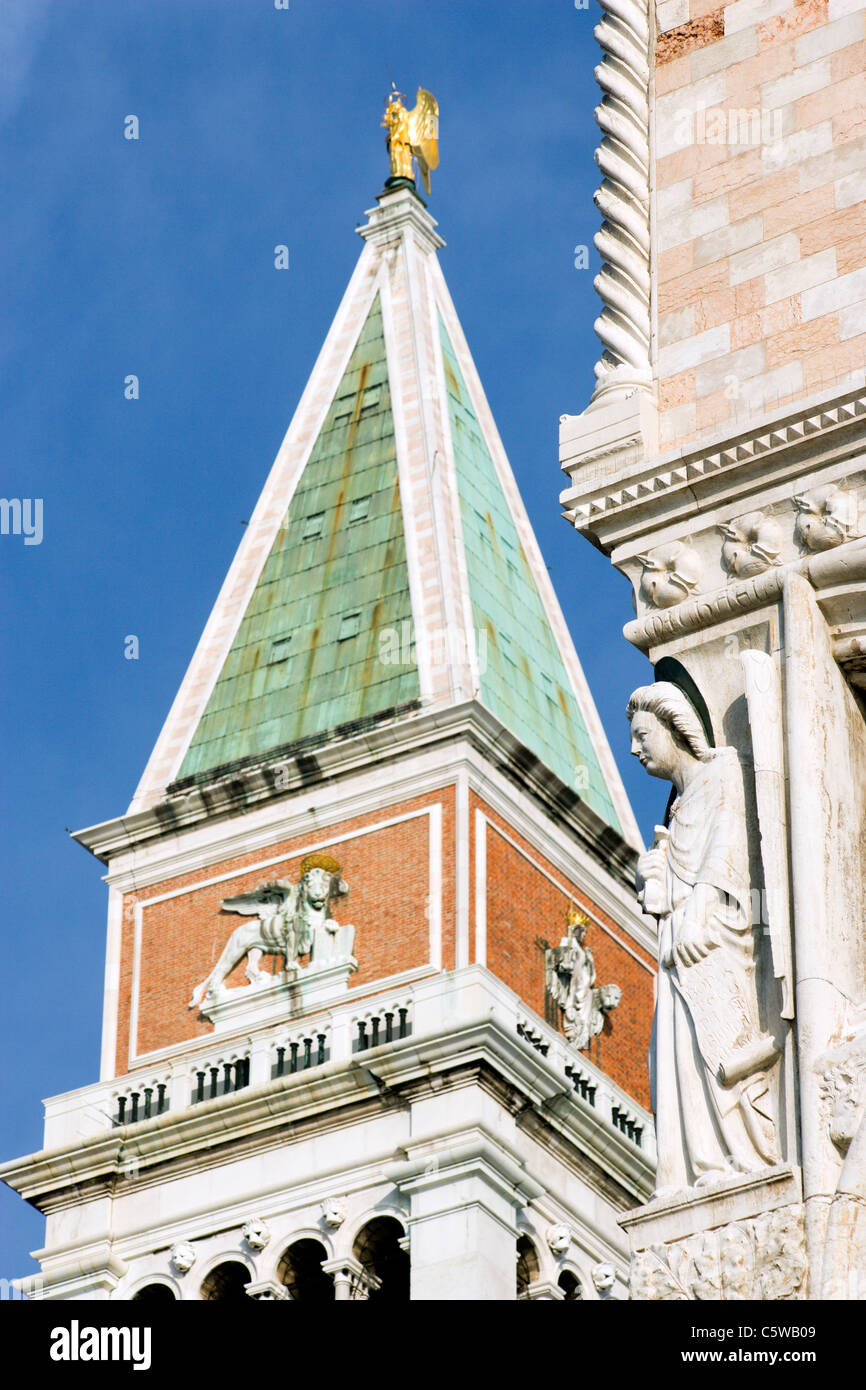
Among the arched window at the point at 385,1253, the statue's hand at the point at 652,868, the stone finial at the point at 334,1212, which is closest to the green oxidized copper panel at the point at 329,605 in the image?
the stone finial at the point at 334,1212

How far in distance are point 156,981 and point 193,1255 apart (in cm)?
461

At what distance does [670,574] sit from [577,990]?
33.9 meters

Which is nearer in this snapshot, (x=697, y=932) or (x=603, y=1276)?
(x=697, y=932)

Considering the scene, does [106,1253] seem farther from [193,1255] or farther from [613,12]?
[613,12]

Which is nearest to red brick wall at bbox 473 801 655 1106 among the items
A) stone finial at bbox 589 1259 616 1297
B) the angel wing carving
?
stone finial at bbox 589 1259 616 1297

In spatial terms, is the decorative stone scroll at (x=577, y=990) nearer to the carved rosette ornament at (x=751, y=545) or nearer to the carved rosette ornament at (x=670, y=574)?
the carved rosette ornament at (x=670, y=574)

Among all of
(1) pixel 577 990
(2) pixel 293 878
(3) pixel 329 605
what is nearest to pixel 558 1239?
(1) pixel 577 990

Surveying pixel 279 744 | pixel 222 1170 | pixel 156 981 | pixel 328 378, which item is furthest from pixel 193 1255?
pixel 328 378

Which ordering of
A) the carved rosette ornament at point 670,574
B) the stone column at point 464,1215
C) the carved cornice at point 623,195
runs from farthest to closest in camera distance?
1. the stone column at point 464,1215
2. the carved cornice at point 623,195
3. the carved rosette ornament at point 670,574

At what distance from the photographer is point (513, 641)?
48750 millimetres

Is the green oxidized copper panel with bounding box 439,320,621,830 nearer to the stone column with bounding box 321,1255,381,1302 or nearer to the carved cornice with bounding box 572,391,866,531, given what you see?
the stone column with bounding box 321,1255,381,1302

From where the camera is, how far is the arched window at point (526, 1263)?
42094 millimetres

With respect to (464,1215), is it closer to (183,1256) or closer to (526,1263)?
(526,1263)

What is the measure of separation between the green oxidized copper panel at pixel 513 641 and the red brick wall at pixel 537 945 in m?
1.55
